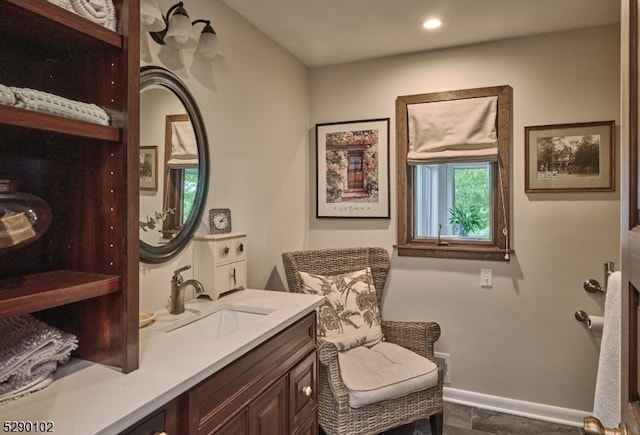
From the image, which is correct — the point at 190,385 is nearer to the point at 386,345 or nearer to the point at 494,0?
the point at 386,345

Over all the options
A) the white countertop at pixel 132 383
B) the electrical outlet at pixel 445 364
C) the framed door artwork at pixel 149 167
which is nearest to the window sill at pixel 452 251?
the electrical outlet at pixel 445 364

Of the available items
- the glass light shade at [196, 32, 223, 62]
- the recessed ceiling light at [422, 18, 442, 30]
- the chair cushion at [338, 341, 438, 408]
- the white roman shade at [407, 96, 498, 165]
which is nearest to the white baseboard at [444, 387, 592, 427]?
the chair cushion at [338, 341, 438, 408]

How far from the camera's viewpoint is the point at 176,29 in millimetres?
1581

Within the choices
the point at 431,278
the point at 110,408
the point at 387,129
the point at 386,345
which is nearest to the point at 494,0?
the point at 387,129

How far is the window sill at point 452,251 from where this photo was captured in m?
2.57

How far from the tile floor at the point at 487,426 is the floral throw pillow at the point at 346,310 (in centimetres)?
60

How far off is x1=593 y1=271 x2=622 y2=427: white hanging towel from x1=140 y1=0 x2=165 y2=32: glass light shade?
2259 mm

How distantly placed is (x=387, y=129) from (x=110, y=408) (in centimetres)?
248

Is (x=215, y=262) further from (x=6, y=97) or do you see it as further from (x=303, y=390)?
(x=6, y=97)

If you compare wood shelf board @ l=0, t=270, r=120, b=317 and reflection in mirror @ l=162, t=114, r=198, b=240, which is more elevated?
reflection in mirror @ l=162, t=114, r=198, b=240

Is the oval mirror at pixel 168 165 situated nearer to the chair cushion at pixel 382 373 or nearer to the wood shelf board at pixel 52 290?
the wood shelf board at pixel 52 290

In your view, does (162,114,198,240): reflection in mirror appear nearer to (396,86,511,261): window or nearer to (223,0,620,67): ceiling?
(223,0,620,67): ceiling

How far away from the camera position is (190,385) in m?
0.98

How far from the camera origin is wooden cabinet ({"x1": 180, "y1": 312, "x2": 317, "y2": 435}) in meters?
1.07
